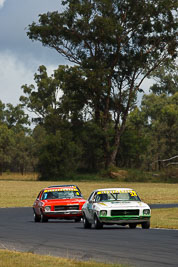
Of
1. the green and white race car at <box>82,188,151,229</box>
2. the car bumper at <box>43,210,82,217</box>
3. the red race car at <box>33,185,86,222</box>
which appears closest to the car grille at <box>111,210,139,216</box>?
the green and white race car at <box>82,188,151,229</box>

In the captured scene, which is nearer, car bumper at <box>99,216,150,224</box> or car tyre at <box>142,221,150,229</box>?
car bumper at <box>99,216,150,224</box>

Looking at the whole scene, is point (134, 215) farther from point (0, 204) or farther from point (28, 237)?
point (0, 204)

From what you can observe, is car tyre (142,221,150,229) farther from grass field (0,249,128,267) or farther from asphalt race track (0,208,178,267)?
grass field (0,249,128,267)

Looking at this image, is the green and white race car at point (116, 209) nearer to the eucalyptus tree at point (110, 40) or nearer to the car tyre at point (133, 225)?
the car tyre at point (133, 225)

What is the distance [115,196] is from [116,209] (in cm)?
140

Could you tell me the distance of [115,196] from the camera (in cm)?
2320

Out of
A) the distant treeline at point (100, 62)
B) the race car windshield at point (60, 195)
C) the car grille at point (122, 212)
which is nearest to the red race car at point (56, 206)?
the race car windshield at point (60, 195)

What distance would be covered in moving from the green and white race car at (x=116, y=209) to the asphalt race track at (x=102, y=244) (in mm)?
520

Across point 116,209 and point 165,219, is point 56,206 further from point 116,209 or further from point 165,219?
point 116,209

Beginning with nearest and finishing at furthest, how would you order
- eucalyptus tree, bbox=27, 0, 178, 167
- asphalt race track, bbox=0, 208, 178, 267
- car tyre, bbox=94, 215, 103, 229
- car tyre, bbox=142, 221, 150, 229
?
asphalt race track, bbox=0, 208, 178, 267 → car tyre, bbox=94, 215, 103, 229 → car tyre, bbox=142, 221, 150, 229 → eucalyptus tree, bbox=27, 0, 178, 167

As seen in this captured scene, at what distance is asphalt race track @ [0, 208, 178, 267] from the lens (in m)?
13.5

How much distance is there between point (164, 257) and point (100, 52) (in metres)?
71.6

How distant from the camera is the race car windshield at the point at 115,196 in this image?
2295cm

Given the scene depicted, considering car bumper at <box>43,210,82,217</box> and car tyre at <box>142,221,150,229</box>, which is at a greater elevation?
car bumper at <box>43,210,82,217</box>
